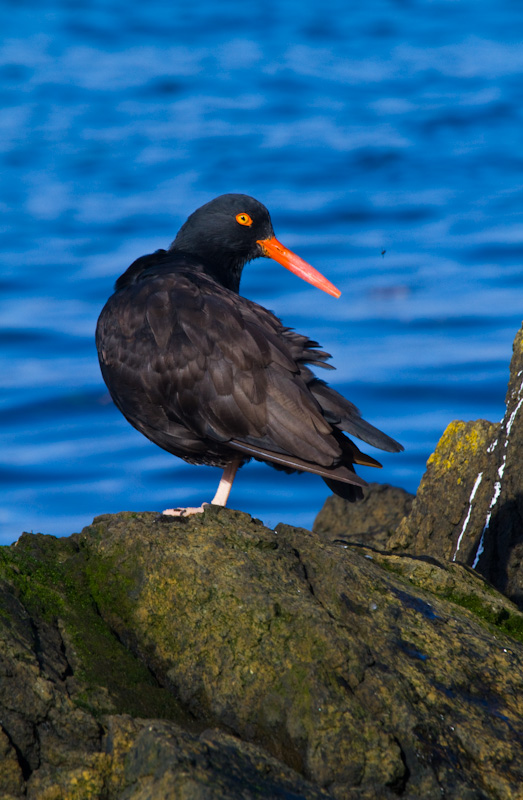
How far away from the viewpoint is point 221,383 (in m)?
5.37

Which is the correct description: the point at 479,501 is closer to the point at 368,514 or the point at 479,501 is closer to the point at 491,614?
the point at 491,614

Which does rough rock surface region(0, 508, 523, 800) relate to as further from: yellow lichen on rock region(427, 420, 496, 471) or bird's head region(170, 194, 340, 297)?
bird's head region(170, 194, 340, 297)

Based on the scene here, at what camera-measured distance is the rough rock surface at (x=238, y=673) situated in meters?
2.87

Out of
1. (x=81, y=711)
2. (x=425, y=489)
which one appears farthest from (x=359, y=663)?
(x=425, y=489)

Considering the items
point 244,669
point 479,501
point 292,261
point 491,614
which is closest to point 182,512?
point 244,669

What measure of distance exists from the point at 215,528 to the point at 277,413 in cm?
118

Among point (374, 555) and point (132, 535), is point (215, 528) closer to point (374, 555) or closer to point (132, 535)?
point (132, 535)

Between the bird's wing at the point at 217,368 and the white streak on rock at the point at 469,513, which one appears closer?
the bird's wing at the point at 217,368

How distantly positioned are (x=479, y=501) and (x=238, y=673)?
2.75m

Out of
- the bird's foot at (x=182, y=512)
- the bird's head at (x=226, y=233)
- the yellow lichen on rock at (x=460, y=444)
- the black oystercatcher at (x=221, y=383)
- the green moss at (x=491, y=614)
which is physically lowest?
the bird's foot at (x=182, y=512)

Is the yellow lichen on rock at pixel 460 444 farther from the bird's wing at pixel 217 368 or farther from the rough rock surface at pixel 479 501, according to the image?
the bird's wing at pixel 217 368

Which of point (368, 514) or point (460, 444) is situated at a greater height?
point (460, 444)

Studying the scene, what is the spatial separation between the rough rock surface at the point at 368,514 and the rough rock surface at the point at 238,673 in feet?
9.39

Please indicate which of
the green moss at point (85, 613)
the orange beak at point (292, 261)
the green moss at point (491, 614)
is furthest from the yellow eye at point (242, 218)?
the green moss at point (491, 614)
